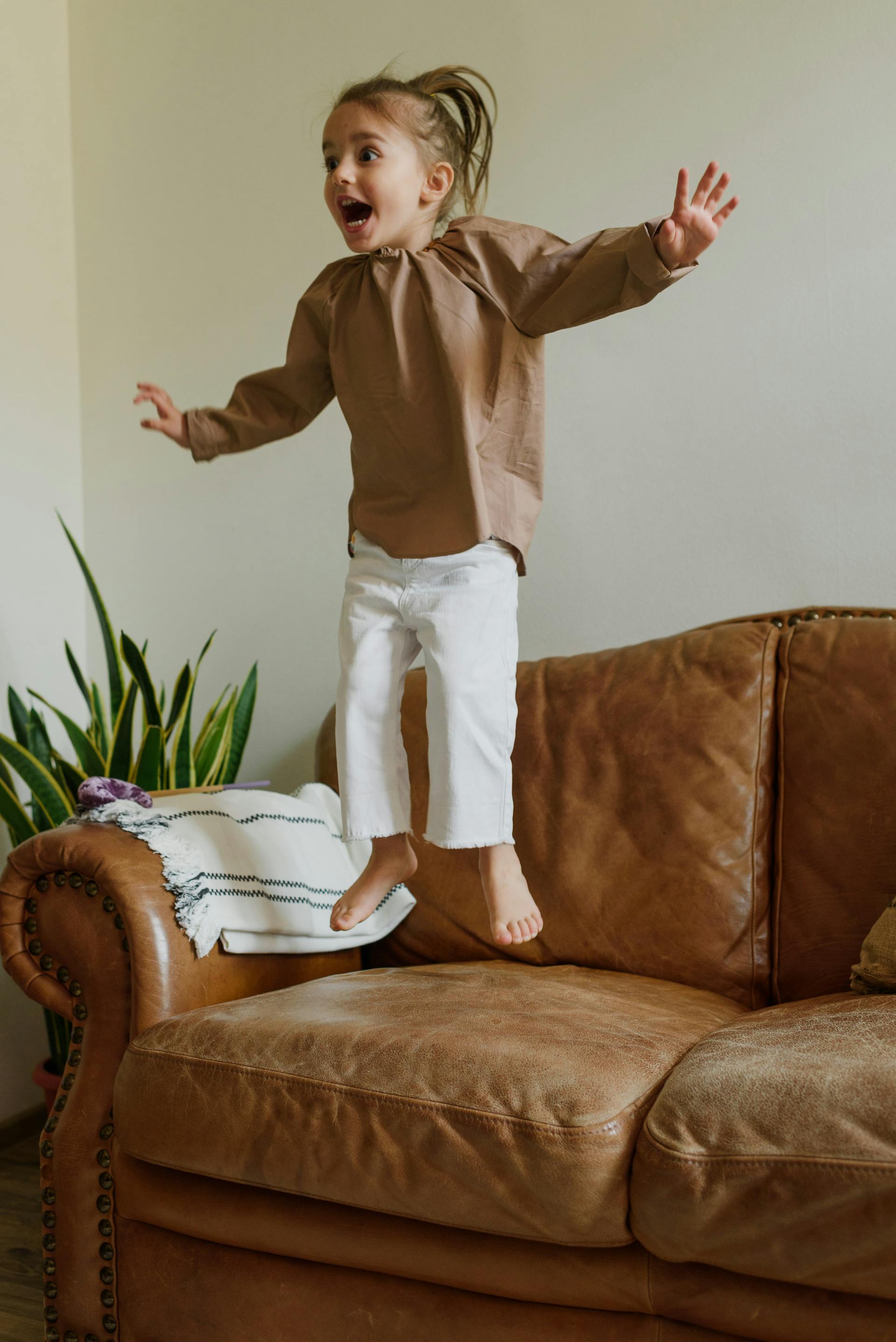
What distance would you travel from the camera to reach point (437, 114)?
5.12 feet

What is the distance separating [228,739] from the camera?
221 cm

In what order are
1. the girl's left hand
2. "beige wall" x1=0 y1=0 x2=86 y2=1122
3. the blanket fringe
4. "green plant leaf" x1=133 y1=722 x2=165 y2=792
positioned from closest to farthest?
the girl's left hand, the blanket fringe, "green plant leaf" x1=133 y1=722 x2=165 y2=792, "beige wall" x1=0 y1=0 x2=86 y2=1122

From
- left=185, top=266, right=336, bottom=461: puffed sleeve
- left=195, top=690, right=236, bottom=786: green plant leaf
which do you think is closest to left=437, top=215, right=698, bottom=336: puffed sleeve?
left=185, top=266, right=336, bottom=461: puffed sleeve

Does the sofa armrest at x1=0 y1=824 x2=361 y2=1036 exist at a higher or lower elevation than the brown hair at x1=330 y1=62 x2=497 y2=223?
lower

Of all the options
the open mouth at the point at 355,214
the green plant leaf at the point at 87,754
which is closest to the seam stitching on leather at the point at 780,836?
the open mouth at the point at 355,214

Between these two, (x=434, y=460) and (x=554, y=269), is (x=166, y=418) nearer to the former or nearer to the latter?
(x=434, y=460)

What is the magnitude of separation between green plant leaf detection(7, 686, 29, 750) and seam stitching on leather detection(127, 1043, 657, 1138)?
108 cm

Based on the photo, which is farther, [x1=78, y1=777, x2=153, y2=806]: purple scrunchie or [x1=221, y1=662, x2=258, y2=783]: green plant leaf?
[x1=221, y1=662, x2=258, y2=783]: green plant leaf

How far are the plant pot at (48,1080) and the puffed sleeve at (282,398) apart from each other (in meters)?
1.17

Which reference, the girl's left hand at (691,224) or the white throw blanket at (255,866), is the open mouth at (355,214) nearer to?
the girl's left hand at (691,224)

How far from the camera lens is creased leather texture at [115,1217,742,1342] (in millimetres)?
1075

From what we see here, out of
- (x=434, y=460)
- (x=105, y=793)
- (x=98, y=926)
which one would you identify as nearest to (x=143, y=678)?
(x=105, y=793)

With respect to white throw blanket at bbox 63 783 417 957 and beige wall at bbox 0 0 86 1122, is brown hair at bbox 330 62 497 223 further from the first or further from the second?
beige wall at bbox 0 0 86 1122

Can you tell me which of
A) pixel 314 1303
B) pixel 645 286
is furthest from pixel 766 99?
pixel 314 1303
